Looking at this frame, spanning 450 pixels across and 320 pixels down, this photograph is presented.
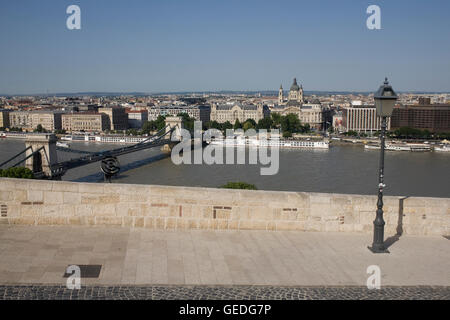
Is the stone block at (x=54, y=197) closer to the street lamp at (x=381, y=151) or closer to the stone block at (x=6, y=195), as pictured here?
the stone block at (x=6, y=195)

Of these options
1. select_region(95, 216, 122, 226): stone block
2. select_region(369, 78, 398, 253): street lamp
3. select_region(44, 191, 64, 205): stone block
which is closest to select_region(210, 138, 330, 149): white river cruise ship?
select_region(369, 78, 398, 253): street lamp

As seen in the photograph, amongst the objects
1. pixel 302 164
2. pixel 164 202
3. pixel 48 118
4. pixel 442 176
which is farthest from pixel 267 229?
pixel 48 118

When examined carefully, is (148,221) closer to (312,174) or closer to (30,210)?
(30,210)

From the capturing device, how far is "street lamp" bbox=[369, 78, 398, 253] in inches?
136

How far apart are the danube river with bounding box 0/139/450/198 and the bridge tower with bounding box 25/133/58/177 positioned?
43.5 inches

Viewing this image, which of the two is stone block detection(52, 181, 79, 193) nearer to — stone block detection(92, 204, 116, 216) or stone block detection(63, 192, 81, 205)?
stone block detection(63, 192, 81, 205)

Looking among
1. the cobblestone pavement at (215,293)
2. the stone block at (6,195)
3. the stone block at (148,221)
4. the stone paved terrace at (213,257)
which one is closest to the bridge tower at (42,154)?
the stone block at (6,195)

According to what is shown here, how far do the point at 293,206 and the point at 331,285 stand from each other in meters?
1.10

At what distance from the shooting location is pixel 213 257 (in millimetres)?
3174

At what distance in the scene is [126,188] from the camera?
3771 millimetres

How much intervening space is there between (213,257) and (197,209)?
674 mm

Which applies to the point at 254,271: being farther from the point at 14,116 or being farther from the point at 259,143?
the point at 14,116

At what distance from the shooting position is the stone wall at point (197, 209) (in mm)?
3701
